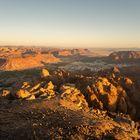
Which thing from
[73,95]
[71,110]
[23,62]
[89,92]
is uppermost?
[71,110]

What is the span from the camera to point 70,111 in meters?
17.1

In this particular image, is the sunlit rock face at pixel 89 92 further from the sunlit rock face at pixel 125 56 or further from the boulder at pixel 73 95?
the sunlit rock face at pixel 125 56

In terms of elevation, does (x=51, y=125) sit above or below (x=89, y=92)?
above

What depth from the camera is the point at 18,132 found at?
13.6 m

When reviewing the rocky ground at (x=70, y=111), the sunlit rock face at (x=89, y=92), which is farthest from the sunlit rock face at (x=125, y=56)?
the rocky ground at (x=70, y=111)

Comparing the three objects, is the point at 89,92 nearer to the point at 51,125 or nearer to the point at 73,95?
the point at 73,95

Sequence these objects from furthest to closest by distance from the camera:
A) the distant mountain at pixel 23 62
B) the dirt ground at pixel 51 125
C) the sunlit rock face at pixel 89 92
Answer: the distant mountain at pixel 23 62
the sunlit rock face at pixel 89 92
the dirt ground at pixel 51 125

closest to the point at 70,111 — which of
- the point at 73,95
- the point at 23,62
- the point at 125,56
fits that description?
the point at 73,95

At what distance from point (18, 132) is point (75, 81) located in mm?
16501

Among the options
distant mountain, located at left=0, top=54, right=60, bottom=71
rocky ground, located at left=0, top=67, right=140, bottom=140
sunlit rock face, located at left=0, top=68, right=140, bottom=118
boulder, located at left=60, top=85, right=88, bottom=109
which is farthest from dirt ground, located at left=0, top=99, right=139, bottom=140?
distant mountain, located at left=0, top=54, right=60, bottom=71

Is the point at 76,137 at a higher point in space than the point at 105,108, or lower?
higher

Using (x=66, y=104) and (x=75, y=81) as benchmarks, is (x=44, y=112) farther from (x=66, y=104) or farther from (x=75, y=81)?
(x=75, y=81)

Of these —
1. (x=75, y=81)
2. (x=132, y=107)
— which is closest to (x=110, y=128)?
(x=132, y=107)

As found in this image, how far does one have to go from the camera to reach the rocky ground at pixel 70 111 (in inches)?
547
